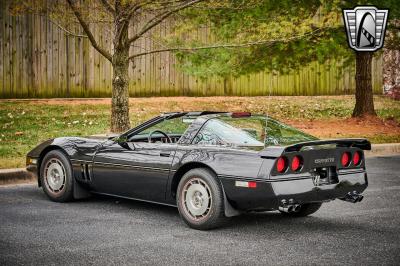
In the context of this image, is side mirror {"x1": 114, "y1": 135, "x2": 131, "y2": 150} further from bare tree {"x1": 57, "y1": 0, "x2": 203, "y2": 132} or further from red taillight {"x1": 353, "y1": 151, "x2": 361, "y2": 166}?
bare tree {"x1": 57, "y1": 0, "x2": 203, "y2": 132}

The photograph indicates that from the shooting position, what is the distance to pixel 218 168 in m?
6.87

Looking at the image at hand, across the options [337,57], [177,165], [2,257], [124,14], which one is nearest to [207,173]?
[177,165]

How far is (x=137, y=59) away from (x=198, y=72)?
3.99 meters

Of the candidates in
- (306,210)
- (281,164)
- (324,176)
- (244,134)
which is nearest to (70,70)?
(306,210)

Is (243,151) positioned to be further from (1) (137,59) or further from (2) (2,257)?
(1) (137,59)

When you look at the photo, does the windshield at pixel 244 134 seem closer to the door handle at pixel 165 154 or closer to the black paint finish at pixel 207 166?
A: the black paint finish at pixel 207 166

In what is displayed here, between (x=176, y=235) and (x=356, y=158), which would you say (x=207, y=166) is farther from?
(x=356, y=158)

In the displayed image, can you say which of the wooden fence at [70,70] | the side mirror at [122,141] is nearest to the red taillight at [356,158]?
the side mirror at [122,141]

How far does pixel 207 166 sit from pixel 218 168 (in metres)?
0.19

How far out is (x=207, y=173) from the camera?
274 inches

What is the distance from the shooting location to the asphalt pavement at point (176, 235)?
19.1 ft

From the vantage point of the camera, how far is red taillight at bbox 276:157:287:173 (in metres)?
6.59

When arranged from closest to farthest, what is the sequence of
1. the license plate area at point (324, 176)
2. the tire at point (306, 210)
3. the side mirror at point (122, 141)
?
the license plate area at point (324, 176)
the tire at point (306, 210)
the side mirror at point (122, 141)

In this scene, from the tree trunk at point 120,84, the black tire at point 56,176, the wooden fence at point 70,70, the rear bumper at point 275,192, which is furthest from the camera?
the wooden fence at point 70,70
